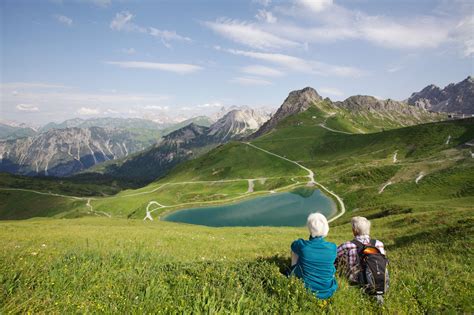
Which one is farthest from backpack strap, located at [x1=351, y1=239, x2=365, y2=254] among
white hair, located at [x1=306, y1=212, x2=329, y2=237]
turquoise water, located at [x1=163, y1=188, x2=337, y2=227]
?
turquoise water, located at [x1=163, y1=188, x2=337, y2=227]

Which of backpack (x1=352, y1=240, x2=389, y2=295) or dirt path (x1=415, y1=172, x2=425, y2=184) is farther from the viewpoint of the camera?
dirt path (x1=415, y1=172, x2=425, y2=184)

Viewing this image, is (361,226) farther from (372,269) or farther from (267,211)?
(267,211)

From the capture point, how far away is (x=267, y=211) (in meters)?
94.8

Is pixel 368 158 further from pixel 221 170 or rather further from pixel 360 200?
pixel 221 170

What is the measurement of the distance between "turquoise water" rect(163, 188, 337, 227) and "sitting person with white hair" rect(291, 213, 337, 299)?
73.3 meters

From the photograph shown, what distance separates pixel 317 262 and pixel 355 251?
2250 millimetres

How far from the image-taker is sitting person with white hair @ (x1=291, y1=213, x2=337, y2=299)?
27.4 ft

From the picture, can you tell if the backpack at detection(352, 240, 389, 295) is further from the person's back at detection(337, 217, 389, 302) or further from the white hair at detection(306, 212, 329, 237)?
the white hair at detection(306, 212, 329, 237)

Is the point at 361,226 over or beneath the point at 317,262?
over

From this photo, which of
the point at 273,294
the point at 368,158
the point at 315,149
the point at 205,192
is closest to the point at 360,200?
the point at 368,158

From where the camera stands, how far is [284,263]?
10.8 metres

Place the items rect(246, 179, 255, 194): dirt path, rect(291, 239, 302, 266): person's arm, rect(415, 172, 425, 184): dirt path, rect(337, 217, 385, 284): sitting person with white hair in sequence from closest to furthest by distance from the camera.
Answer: rect(291, 239, 302, 266): person's arm < rect(337, 217, 385, 284): sitting person with white hair < rect(415, 172, 425, 184): dirt path < rect(246, 179, 255, 194): dirt path

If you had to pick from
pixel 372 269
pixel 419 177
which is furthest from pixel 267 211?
pixel 372 269

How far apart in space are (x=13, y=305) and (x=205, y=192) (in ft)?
440
